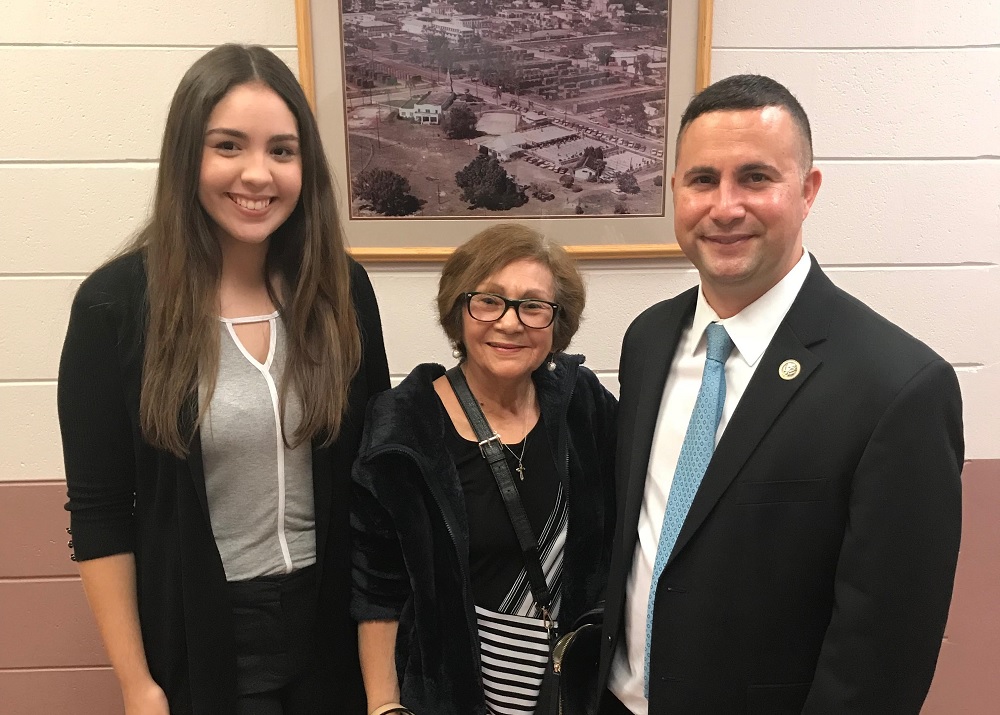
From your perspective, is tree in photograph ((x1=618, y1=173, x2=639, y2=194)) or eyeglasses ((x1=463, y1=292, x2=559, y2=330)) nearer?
eyeglasses ((x1=463, y1=292, x2=559, y2=330))

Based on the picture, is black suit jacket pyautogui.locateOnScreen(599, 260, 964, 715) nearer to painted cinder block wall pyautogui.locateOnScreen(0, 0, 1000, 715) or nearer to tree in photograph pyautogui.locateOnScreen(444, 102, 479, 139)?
painted cinder block wall pyautogui.locateOnScreen(0, 0, 1000, 715)

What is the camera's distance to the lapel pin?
1051 millimetres

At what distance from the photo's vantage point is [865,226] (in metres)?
1.95

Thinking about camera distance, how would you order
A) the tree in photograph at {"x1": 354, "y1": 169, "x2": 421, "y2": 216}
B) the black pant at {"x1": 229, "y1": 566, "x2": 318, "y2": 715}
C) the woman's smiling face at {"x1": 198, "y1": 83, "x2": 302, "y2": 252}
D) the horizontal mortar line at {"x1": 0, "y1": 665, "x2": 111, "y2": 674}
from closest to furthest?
1. the woman's smiling face at {"x1": 198, "y1": 83, "x2": 302, "y2": 252}
2. the black pant at {"x1": 229, "y1": 566, "x2": 318, "y2": 715}
3. the tree in photograph at {"x1": 354, "y1": 169, "x2": 421, "y2": 216}
4. the horizontal mortar line at {"x1": 0, "y1": 665, "x2": 111, "y2": 674}

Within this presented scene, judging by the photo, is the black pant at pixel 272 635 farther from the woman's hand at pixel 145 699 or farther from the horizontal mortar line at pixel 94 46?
the horizontal mortar line at pixel 94 46

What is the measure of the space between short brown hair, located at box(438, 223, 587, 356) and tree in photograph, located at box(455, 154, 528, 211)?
0.48 meters

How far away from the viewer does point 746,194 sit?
106 centimetres

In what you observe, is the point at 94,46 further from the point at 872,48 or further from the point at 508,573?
the point at 872,48

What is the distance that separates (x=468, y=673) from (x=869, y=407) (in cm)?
90

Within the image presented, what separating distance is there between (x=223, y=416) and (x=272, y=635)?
0.45m

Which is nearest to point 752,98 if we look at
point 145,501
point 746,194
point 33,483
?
point 746,194

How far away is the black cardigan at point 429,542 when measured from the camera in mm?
1320

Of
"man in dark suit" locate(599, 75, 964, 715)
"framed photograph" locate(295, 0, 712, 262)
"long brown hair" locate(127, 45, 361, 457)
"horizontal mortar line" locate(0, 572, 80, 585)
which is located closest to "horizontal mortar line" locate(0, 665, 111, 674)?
Answer: "horizontal mortar line" locate(0, 572, 80, 585)

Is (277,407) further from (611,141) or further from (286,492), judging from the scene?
(611,141)
